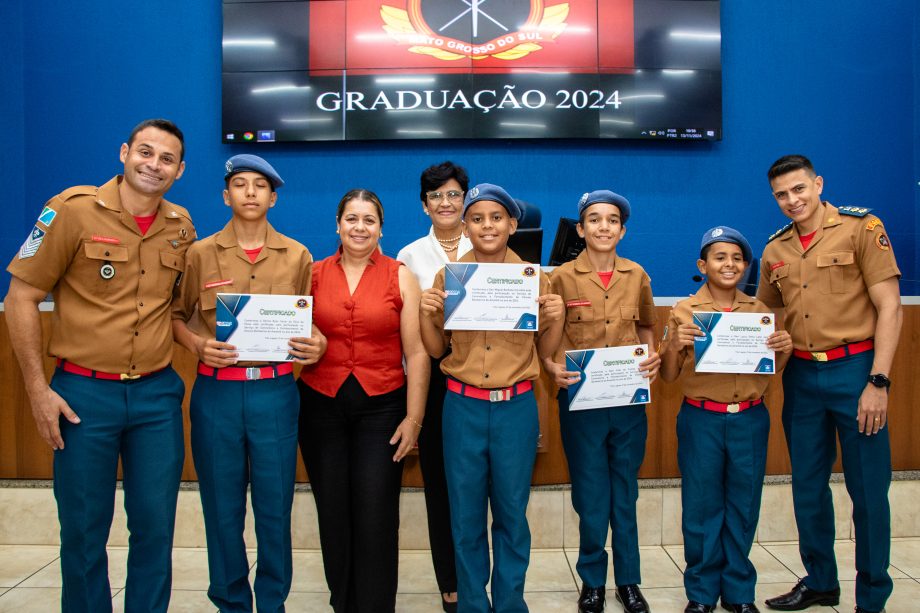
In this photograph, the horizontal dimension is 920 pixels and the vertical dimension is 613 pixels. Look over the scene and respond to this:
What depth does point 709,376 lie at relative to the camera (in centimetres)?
228

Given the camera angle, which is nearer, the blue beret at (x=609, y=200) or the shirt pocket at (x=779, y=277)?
the blue beret at (x=609, y=200)

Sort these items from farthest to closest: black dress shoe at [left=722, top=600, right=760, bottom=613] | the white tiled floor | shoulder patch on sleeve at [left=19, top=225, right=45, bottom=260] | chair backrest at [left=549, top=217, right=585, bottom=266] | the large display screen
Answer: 1. the large display screen
2. chair backrest at [left=549, top=217, right=585, bottom=266]
3. the white tiled floor
4. black dress shoe at [left=722, top=600, right=760, bottom=613]
5. shoulder patch on sleeve at [left=19, top=225, right=45, bottom=260]

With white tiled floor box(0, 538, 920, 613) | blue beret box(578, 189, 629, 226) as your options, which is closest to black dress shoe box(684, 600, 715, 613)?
white tiled floor box(0, 538, 920, 613)

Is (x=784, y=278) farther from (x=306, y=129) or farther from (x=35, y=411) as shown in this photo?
(x=306, y=129)

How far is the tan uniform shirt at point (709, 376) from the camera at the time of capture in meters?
2.25

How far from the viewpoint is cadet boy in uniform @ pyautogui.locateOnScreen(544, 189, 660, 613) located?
226cm

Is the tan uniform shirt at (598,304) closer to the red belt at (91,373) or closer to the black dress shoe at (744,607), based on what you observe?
the black dress shoe at (744,607)

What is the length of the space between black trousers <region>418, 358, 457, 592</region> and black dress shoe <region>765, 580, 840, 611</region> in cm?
123

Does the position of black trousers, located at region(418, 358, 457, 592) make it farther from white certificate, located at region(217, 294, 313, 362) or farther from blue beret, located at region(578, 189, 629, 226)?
blue beret, located at region(578, 189, 629, 226)

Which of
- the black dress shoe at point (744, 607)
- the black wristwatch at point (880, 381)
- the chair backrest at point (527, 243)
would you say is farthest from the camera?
the chair backrest at point (527, 243)

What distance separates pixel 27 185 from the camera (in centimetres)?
495

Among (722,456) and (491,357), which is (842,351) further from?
(491,357)

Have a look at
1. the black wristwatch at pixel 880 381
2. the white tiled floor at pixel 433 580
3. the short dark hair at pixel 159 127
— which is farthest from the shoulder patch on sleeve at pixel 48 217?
the black wristwatch at pixel 880 381

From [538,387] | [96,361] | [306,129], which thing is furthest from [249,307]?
[306,129]
